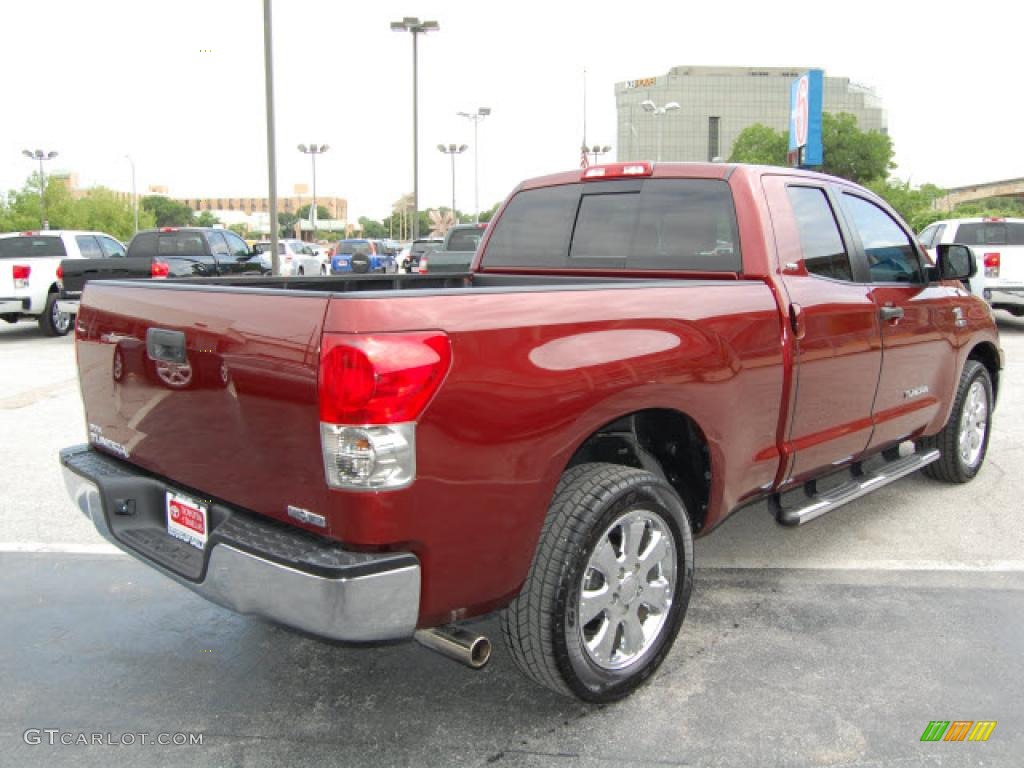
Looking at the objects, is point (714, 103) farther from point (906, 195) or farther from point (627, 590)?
point (627, 590)

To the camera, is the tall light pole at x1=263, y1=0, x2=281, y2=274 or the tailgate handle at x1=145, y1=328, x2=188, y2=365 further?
the tall light pole at x1=263, y1=0, x2=281, y2=274

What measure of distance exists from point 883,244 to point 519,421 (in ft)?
9.98

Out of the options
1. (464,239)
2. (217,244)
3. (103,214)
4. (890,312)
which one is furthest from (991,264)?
(103,214)

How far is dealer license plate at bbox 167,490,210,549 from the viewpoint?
2.84 m

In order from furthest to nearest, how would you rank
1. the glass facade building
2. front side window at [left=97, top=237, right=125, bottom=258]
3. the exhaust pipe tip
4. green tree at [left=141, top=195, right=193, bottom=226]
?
green tree at [left=141, top=195, right=193, bottom=226] < the glass facade building < front side window at [left=97, top=237, right=125, bottom=258] < the exhaust pipe tip

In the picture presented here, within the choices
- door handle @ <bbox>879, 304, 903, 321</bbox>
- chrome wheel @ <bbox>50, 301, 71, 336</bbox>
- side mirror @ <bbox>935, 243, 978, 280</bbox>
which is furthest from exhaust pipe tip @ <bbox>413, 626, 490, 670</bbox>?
chrome wheel @ <bbox>50, 301, 71, 336</bbox>

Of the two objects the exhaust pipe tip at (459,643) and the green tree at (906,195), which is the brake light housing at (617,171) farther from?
the green tree at (906,195)

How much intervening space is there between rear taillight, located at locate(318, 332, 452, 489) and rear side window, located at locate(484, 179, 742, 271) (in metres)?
1.95

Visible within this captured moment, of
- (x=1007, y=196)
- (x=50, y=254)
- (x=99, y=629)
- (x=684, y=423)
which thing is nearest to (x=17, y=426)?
(x=99, y=629)

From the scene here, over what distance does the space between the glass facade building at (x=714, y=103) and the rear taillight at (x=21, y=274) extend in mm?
111109

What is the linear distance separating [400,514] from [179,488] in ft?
3.43

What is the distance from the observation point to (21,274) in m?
14.5

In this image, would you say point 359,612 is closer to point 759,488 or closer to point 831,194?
point 759,488
